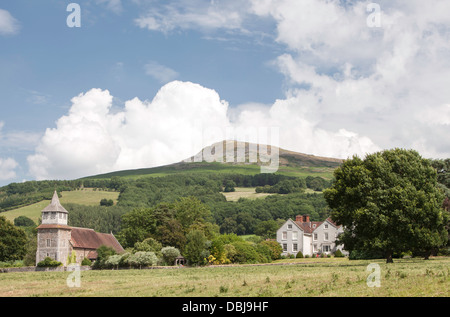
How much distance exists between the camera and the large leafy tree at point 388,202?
4372 cm

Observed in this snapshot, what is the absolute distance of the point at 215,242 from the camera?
241ft

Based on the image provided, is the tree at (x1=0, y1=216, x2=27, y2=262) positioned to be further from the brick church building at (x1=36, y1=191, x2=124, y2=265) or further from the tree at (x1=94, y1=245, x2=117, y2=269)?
the tree at (x1=94, y1=245, x2=117, y2=269)

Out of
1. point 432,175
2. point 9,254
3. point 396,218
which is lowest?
point 9,254

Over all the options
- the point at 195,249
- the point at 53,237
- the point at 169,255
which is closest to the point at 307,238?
the point at 169,255

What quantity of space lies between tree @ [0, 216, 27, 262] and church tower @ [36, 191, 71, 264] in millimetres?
11213

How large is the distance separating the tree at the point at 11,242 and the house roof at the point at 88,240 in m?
11.9

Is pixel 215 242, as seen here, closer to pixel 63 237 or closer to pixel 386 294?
pixel 63 237

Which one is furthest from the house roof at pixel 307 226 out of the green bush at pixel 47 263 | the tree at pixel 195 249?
the green bush at pixel 47 263

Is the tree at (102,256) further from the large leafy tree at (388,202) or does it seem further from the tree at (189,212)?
the large leafy tree at (388,202)

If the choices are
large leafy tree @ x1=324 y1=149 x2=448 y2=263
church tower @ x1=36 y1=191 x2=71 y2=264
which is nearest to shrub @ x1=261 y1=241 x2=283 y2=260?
church tower @ x1=36 y1=191 x2=71 y2=264

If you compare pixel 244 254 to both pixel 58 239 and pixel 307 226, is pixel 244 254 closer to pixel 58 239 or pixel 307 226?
pixel 58 239

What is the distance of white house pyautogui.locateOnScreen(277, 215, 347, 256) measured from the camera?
10975 centimetres
